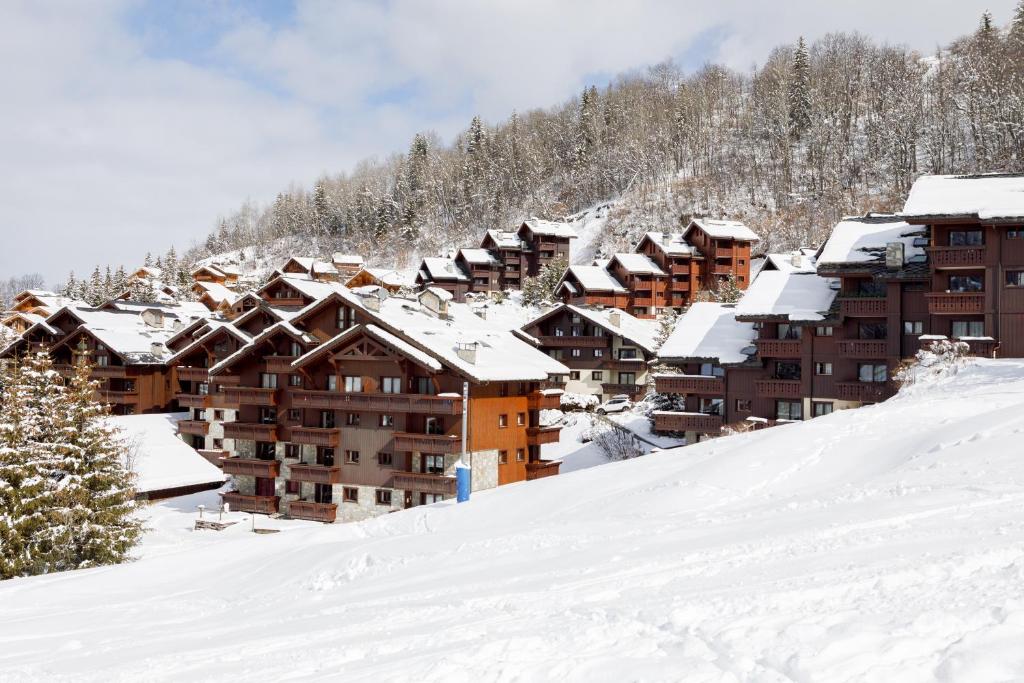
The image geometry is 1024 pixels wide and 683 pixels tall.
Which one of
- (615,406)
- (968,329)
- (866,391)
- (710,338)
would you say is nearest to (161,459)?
(615,406)

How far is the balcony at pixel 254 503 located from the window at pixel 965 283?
111 ft

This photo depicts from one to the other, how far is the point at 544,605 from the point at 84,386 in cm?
2296

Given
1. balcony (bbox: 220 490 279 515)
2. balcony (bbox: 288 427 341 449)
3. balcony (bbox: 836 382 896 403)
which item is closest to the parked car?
balcony (bbox: 836 382 896 403)

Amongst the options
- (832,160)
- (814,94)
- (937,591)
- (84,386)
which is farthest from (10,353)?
(814,94)

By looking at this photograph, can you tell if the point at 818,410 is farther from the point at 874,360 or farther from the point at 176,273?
the point at 176,273

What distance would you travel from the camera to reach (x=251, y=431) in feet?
147

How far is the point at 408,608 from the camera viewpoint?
473 inches

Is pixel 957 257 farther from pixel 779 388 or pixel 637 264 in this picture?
pixel 637 264

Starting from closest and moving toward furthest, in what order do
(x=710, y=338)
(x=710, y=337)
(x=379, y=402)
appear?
1. (x=379, y=402)
2. (x=710, y=338)
3. (x=710, y=337)

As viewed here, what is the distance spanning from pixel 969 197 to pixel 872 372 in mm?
8705

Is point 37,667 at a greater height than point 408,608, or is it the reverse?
point 408,608

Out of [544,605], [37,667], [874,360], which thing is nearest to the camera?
[544,605]

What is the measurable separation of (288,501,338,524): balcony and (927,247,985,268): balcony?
96.9 feet

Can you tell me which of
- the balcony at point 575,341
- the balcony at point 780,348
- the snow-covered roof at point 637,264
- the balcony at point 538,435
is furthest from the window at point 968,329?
the snow-covered roof at point 637,264
